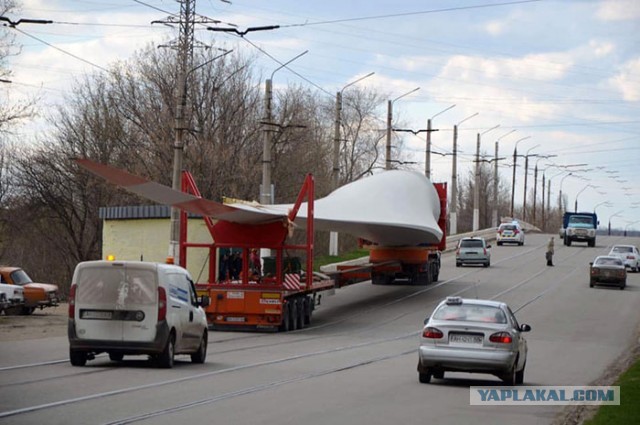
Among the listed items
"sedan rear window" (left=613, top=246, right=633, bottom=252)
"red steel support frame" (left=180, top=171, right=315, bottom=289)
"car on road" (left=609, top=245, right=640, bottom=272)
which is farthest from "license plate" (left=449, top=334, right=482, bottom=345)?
"sedan rear window" (left=613, top=246, right=633, bottom=252)

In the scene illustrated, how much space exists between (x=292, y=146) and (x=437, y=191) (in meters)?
23.1

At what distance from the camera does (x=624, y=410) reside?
588 inches

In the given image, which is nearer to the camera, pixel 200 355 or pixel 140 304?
pixel 140 304

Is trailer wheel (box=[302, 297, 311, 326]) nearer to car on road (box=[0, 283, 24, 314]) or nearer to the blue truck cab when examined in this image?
car on road (box=[0, 283, 24, 314])

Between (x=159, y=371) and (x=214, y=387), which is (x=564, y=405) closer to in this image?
(x=214, y=387)

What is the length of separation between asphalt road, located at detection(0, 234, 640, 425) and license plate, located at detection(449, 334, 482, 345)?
79 centimetres

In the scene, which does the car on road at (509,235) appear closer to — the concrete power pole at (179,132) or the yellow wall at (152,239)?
the yellow wall at (152,239)

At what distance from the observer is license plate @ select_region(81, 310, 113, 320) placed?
64.4ft

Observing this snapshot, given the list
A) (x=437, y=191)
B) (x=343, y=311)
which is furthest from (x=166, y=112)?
(x=343, y=311)

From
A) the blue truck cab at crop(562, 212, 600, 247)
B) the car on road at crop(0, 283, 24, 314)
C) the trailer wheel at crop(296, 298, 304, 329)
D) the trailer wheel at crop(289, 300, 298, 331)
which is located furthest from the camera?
the blue truck cab at crop(562, 212, 600, 247)

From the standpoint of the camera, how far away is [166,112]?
6469 cm

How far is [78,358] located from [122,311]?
4.31 feet

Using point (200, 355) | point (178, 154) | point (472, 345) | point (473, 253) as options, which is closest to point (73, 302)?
point (200, 355)

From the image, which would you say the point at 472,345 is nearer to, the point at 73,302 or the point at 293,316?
the point at 73,302
